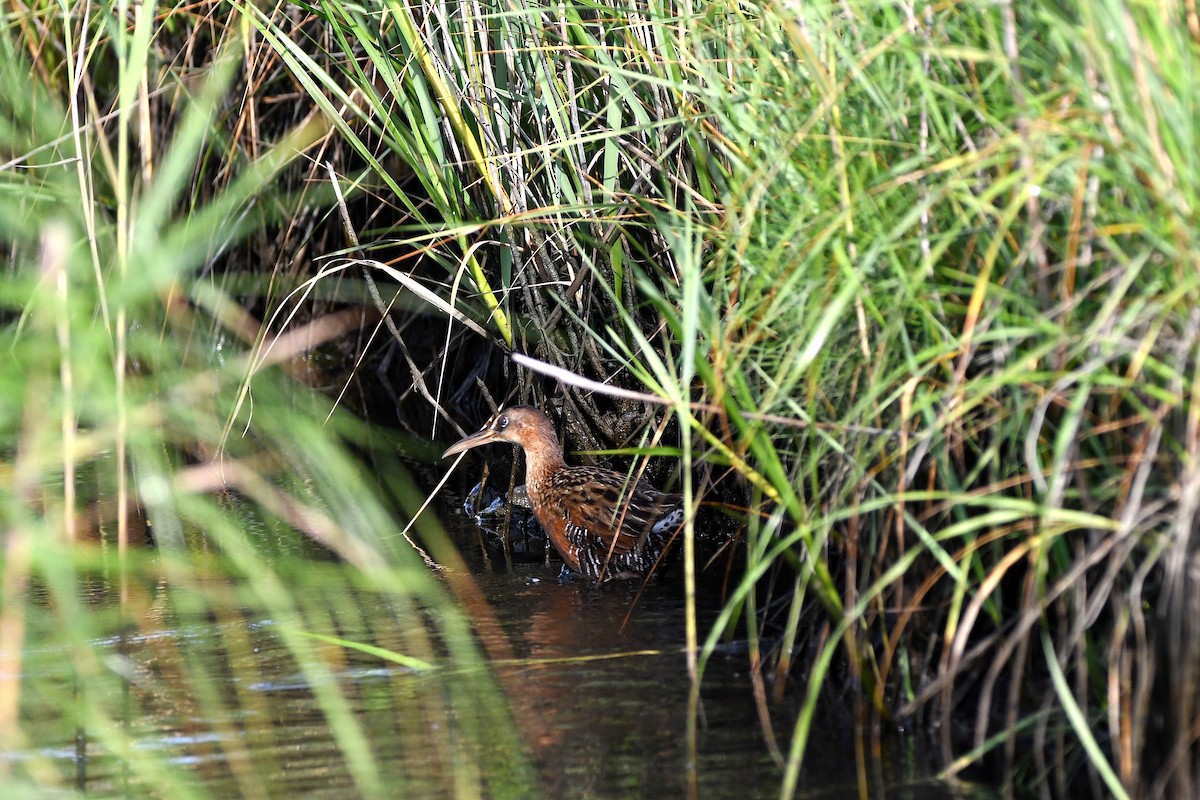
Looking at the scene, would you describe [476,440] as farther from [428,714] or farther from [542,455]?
[428,714]

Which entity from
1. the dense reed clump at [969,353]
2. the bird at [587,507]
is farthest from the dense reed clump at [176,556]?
the dense reed clump at [969,353]

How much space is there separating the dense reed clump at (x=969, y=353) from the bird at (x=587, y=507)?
3.49 ft

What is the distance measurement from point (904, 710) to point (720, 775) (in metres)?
0.45

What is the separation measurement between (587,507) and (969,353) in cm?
275

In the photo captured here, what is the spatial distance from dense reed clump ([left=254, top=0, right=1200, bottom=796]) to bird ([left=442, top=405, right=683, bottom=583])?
3.49ft

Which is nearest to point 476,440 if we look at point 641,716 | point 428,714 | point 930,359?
point 428,714

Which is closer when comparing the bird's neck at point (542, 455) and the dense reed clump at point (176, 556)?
the dense reed clump at point (176, 556)

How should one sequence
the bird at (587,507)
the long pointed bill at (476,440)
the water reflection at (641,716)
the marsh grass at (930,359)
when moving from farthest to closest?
the long pointed bill at (476,440) < the bird at (587,507) < the water reflection at (641,716) < the marsh grass at (930,359)

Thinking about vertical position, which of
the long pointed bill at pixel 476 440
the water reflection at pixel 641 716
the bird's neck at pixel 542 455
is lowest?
the water reflection at pixel 641 716

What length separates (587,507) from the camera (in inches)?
222

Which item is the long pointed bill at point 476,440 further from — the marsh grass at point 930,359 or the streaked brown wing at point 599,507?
the marsh grass at point 930,359

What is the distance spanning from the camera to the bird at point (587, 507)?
5391 mm

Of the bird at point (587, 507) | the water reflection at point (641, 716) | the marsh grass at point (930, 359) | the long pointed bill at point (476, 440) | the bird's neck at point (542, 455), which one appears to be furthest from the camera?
the long pointed bill at point (476, 440)

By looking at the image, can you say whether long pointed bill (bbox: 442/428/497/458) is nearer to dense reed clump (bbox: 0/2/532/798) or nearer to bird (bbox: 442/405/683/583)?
bird (bbox: 442/405/683/583)
